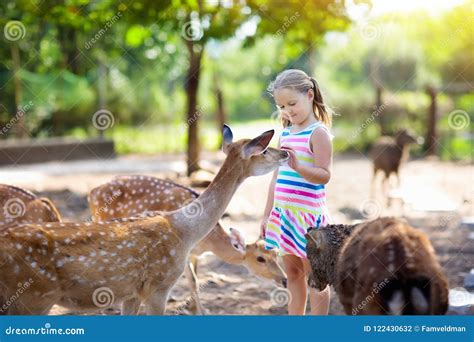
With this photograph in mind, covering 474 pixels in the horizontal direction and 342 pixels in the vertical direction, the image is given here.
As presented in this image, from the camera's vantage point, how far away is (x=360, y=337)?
11.1 ft

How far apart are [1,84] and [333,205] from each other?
9.44 metres

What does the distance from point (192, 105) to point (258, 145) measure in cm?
742

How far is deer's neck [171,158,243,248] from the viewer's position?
12.4 feet

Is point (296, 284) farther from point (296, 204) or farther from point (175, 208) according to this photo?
point (175, 208)

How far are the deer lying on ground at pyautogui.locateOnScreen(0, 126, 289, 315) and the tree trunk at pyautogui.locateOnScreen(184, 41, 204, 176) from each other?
21.8 feet

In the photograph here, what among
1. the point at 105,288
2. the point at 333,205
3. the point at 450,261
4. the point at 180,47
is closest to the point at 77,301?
the point at 105,288

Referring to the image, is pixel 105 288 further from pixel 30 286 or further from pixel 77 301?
pixel 30 286

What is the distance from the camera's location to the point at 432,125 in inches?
731

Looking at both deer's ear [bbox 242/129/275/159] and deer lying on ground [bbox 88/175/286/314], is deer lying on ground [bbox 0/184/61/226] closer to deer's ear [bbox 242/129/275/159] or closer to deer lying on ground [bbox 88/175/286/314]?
deer lying on ground [bbox 88/175/286/314]
